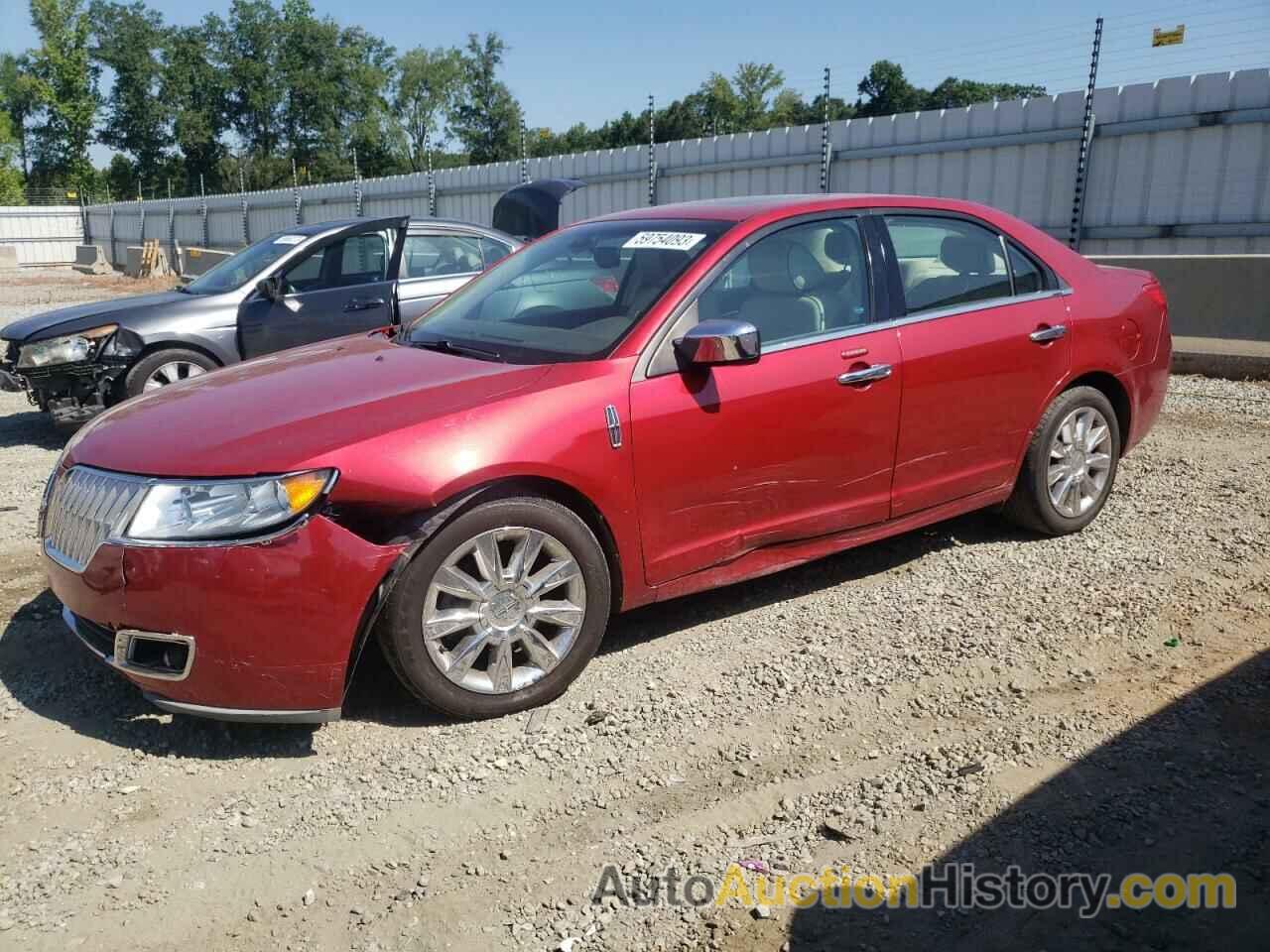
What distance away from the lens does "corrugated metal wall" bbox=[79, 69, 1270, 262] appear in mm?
10109

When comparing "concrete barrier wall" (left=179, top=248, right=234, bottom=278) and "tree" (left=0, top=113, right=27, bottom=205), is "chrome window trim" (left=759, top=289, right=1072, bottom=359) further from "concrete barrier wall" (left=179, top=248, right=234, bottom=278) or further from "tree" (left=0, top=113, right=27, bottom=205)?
"tree" (left=0, top=113, right=27, bottom=205)

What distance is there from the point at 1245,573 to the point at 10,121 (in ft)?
286

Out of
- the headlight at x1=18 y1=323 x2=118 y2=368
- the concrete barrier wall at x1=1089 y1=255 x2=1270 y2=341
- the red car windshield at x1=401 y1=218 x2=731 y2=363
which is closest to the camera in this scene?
the red car windshield at x1=401 y1=218 x2=731 y2=363

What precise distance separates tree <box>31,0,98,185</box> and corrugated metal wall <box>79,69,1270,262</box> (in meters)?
67.1

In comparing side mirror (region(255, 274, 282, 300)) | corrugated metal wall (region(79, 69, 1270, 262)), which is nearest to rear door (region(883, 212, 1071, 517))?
side mirror (region(255, 274, 282, 300))

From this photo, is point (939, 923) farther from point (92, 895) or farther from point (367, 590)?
point (92, 895)

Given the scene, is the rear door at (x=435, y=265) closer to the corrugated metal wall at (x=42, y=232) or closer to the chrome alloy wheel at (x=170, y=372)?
the chrome alloy wheel at (x=170, y=372)

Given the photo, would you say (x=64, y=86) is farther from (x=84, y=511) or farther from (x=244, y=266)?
(x=84, y=511)

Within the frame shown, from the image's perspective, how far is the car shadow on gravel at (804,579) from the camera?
4.41 metres

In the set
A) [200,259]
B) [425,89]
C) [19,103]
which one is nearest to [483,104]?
[425,89]

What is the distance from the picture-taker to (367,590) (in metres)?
3.23

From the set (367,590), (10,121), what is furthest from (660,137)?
(367,590)

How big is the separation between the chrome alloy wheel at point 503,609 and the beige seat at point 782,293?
1250mm

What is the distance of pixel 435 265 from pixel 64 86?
73.8 metres
